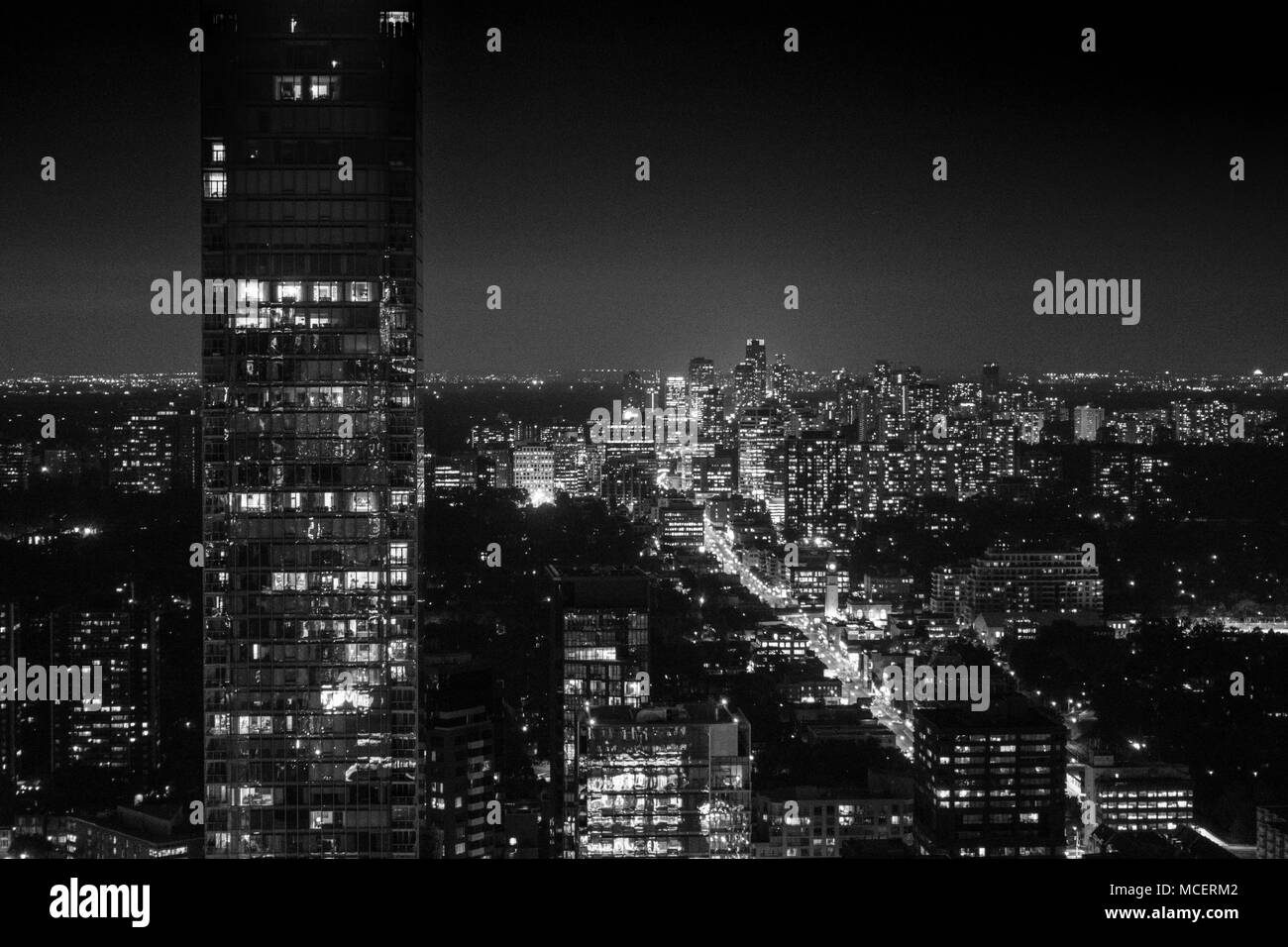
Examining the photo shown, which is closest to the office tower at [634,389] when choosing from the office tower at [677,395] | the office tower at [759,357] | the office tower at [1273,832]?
the office tower at [677,395]

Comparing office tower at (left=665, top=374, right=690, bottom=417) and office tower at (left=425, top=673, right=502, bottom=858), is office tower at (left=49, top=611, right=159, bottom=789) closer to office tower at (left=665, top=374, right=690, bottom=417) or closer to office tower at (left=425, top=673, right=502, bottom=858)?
office tower at (left=425, top=673, right=502, bottom=858)

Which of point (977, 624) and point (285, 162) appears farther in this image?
point (977, 624)

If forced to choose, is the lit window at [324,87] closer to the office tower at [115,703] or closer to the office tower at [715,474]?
the office tower at [115,703]

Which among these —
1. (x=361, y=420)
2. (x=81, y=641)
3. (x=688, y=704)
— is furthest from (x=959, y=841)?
(x=81, y=641)

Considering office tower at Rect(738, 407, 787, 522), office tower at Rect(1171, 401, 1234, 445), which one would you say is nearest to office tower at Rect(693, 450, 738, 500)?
office tower at Rect(738, 407, 787, 522)
